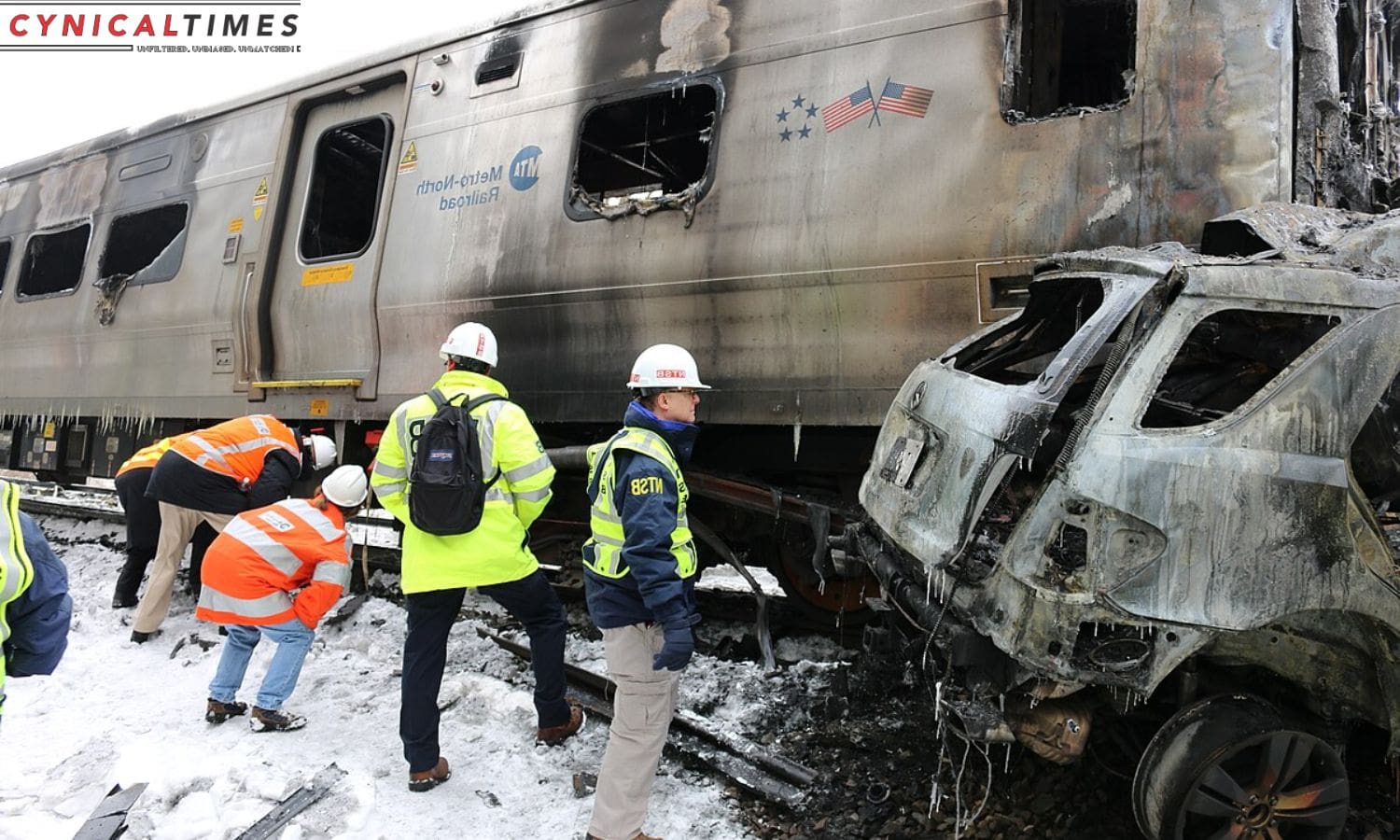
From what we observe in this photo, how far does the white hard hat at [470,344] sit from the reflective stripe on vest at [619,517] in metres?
1.01

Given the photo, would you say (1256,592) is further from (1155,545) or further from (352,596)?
(352,596)

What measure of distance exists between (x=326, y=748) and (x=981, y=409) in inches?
121

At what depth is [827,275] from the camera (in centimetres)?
374

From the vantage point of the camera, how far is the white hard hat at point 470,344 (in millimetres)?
3578

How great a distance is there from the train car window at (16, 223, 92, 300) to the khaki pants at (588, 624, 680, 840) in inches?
320

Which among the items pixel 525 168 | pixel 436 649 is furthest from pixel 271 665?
pixel 525 168

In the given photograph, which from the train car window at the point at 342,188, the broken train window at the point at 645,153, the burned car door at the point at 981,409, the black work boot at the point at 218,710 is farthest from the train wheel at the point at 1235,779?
the train car window at the point at 342,188

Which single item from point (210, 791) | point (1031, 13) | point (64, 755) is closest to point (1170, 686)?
point (1031, 13)

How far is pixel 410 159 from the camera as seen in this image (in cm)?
534

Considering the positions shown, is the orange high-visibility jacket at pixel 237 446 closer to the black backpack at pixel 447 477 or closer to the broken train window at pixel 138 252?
the black backpack at pixel 447 477

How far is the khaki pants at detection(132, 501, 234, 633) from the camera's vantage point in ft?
16.2

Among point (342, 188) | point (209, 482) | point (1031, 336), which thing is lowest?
point (209, 482)

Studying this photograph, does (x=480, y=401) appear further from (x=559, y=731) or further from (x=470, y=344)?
(x=559, y=731)

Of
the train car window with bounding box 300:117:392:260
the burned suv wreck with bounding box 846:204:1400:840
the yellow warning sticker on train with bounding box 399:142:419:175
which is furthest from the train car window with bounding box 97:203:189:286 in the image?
the burned suv wreck with bounding box 846:204:1400:840
